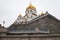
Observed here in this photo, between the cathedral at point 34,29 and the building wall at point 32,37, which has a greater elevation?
the cathedral at point 34,29

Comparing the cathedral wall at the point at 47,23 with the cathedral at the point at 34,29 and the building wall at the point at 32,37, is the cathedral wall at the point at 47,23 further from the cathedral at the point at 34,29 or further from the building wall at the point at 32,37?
the building wall at the point at 32,37

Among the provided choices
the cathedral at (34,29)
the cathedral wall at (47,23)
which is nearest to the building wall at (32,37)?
the cathedral at (34,29)

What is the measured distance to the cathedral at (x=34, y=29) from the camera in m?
8.29

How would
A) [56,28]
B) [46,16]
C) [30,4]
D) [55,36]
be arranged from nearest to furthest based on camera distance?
[55,36] → [56,28] → [46,16] → [30,4]

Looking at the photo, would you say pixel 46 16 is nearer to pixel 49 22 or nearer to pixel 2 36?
pixel 49 22

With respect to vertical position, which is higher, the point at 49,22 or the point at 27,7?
the point at 27,7

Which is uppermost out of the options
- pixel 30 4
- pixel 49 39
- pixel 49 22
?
pixel 30 4

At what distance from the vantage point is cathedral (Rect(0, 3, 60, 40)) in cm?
829

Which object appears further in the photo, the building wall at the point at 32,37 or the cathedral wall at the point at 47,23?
the cathedral wall at the point at 47,23

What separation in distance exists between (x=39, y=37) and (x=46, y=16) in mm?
13363

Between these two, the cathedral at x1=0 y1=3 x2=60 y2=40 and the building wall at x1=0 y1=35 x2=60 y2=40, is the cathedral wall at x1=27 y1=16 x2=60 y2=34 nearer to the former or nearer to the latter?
the cathedral at x1=0 y1=3 x2=60 y2=40

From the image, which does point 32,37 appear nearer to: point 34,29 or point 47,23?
point 34,29

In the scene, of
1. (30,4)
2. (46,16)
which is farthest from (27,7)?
(46,16)

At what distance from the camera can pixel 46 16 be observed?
21.4 m
